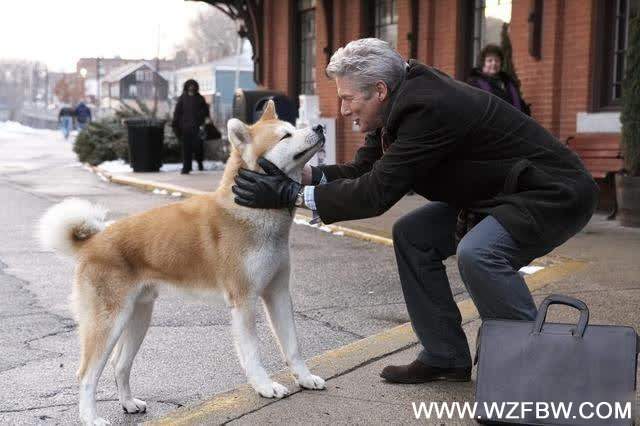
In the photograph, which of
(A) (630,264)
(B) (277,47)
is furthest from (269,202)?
(B) (277,47)

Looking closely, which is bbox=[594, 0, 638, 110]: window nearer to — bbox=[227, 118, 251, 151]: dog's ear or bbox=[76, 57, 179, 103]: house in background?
bbox=[227, 118, 251, 151]: dog's ear

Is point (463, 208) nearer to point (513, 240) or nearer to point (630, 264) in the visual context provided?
point (513, 240)

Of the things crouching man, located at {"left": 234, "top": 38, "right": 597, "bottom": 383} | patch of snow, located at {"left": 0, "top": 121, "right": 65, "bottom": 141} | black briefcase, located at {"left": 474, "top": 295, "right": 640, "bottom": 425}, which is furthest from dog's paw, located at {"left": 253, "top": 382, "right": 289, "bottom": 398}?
patch of snow, located at {"left": 0, "top": 121, "right": 65, "bottom": 141}

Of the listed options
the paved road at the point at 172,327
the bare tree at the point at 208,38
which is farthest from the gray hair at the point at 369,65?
the bare tree at the point at 208,38

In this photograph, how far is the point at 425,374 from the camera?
396 cm

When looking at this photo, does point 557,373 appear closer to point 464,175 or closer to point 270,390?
point 464,175

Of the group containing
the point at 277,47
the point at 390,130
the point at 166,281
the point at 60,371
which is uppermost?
the point at 277,47

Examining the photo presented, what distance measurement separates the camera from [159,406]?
154 inches

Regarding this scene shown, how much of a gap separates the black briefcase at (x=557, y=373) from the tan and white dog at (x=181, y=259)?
3.20 ft

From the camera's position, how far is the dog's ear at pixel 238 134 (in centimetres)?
368

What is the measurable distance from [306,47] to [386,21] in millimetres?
3170

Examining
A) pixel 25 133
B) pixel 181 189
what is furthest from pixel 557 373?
pixel 25 133

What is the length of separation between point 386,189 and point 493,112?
0.61 meters

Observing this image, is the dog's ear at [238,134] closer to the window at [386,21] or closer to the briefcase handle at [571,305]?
the briefcase handle at [571,305]
